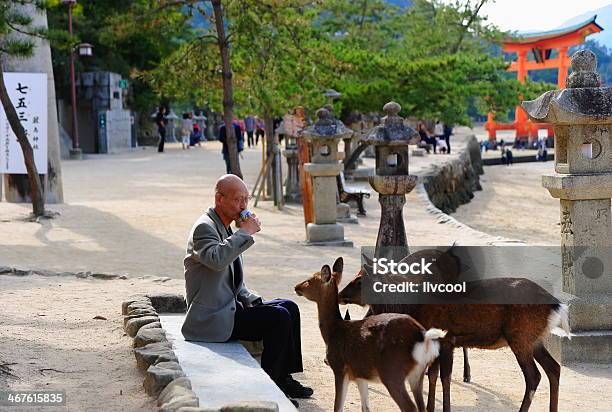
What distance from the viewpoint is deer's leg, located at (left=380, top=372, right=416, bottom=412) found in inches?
198

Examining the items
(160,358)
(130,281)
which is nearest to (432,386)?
(160,358)

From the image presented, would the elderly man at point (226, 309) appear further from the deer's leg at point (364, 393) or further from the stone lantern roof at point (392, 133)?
the stone lantern roof at point (392, 133)

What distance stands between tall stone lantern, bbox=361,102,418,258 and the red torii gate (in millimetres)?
39399

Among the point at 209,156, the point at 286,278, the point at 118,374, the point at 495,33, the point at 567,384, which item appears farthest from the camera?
the point at 495,33

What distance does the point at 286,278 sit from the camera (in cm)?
1149

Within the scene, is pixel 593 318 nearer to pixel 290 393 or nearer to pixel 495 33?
pixel 290 393

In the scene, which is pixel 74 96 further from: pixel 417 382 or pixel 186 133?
pixel 417 382

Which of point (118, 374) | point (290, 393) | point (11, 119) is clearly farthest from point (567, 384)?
point (11, 119)

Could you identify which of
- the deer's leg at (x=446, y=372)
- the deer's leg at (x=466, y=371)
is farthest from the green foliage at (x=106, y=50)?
the deer's leg at (x=446, y=372)

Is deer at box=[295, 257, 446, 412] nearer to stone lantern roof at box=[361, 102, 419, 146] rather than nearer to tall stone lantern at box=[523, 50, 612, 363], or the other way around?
tall stone lantern at box=[523, 50, 612, 363]

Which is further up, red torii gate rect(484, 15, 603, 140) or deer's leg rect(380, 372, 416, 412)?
red torii gate rect(484, 15, 603, 140)

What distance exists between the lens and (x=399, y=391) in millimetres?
5078

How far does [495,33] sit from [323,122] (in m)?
26.4

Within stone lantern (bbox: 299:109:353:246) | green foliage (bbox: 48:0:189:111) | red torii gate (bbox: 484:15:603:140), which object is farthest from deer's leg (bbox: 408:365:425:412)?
red torii gate (bbox: 484:15:603:140)
